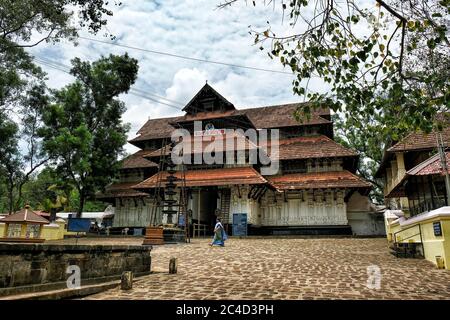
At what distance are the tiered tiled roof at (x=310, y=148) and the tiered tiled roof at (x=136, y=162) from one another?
34.2 feet

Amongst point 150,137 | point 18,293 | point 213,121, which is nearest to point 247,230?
point 213,121

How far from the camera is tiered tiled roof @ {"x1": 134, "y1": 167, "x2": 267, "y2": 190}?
21859 mm

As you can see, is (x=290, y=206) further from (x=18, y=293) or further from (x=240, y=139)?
(x=18, y=293)

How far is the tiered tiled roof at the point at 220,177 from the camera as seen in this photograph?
21.9 meters

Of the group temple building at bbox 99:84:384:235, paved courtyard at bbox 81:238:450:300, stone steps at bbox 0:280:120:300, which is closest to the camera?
stone steps at bbox 0:280:120:300

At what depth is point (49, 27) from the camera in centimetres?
1781

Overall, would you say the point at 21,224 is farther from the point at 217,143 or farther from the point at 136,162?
the point at 136,162

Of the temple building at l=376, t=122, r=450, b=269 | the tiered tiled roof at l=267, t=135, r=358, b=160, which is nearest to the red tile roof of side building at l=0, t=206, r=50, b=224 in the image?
the temple building at l=376, t=122, r=450, b=269

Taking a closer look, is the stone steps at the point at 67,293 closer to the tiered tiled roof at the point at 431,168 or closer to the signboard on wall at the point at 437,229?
the signboard on wall at the point at 437,229

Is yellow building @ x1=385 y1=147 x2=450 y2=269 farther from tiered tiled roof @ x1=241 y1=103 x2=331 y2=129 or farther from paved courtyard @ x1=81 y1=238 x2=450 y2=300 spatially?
tiered tiled roof @ x1=241 y1=103 x2=331 y2=129

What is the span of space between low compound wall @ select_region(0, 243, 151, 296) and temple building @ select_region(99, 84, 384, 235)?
14234 millimetres

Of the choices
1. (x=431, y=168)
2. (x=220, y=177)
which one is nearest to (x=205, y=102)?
(x=220, y=177)

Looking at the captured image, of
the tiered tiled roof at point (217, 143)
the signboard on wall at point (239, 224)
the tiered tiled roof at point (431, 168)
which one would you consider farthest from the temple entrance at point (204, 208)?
the tiered tiled roof at point (431, 168)
